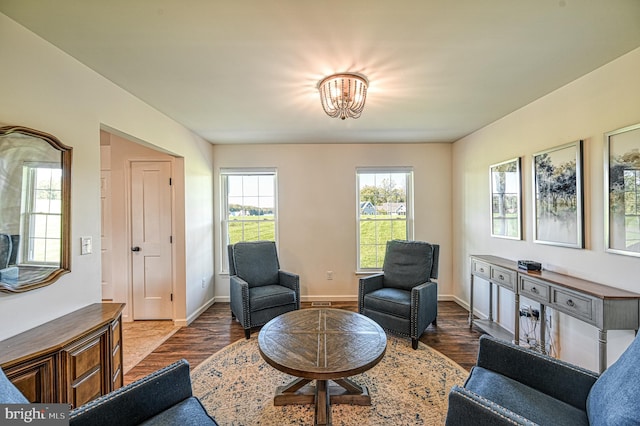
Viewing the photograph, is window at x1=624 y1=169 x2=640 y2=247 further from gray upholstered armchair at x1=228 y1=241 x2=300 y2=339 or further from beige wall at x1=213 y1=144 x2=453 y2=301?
gray upholstered armchair at x1=228 y1=241 x2=300 y2=339

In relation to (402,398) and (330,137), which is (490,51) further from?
(402,398)

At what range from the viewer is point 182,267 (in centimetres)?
335

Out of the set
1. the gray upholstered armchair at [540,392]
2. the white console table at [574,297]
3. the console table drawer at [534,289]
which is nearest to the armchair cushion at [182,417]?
the gray upholstered armchair at [540,392]

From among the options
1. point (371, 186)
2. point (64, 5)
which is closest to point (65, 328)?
point (64, 5)

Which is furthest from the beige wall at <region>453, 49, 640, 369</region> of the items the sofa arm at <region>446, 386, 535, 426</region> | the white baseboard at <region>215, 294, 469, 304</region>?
the sofa arm at <region>446, 386, 535, 426</region>

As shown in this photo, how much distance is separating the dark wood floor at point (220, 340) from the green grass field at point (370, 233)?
1.18 m

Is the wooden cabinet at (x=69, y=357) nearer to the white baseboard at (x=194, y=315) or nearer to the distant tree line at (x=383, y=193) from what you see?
the white baseboard at (x=194, y=315)

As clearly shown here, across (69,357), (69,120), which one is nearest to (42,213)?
(69,120)

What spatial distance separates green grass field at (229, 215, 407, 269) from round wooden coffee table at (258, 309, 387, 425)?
1.91m

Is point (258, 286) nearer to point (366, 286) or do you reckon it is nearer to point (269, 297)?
point (269, 297)

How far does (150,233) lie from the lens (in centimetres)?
343

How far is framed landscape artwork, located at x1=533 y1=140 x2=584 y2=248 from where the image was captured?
217cm

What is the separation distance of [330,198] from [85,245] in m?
2.98

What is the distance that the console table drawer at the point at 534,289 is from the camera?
7.02 feet
